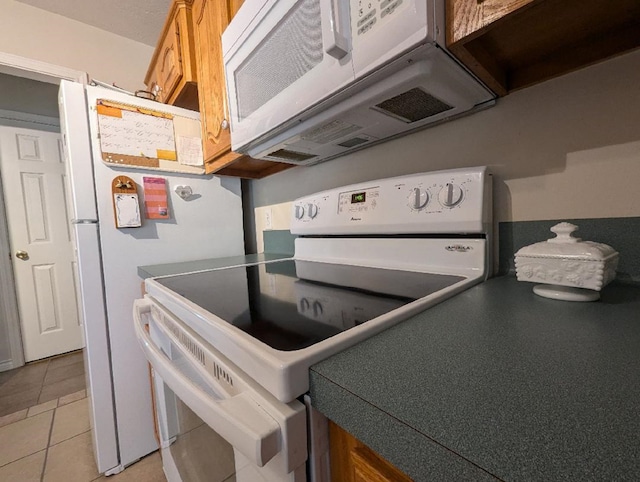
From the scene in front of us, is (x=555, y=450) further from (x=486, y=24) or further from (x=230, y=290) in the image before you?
(x=230, y=290)

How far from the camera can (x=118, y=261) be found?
3.58 ft

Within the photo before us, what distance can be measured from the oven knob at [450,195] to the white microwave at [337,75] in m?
0.20

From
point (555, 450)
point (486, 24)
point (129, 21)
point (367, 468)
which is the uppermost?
point (129, 21)

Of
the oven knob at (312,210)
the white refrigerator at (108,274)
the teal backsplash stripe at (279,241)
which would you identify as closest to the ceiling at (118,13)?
the white refrigerator at (108,274)

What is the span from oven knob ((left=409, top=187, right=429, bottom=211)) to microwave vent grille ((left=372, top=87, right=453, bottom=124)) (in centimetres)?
20

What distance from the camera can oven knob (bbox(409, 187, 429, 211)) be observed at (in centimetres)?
72

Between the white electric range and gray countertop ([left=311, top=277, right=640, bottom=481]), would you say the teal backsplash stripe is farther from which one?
gray countertop ([left=311, top=277, right=640, bottom=481])

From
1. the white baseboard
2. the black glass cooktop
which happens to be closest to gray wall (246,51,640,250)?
the black glass cooktop

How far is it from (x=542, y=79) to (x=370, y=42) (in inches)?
16.4

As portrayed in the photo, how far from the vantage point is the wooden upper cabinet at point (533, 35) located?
1.40 ft

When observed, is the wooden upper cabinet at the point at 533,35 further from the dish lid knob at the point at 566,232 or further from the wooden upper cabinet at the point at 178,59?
the wooden upper cabinet at the point at 178,59

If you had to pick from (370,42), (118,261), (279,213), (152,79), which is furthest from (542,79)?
(152,79)

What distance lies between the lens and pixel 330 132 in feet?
2.68

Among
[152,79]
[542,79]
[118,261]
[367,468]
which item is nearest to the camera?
[367,468]
